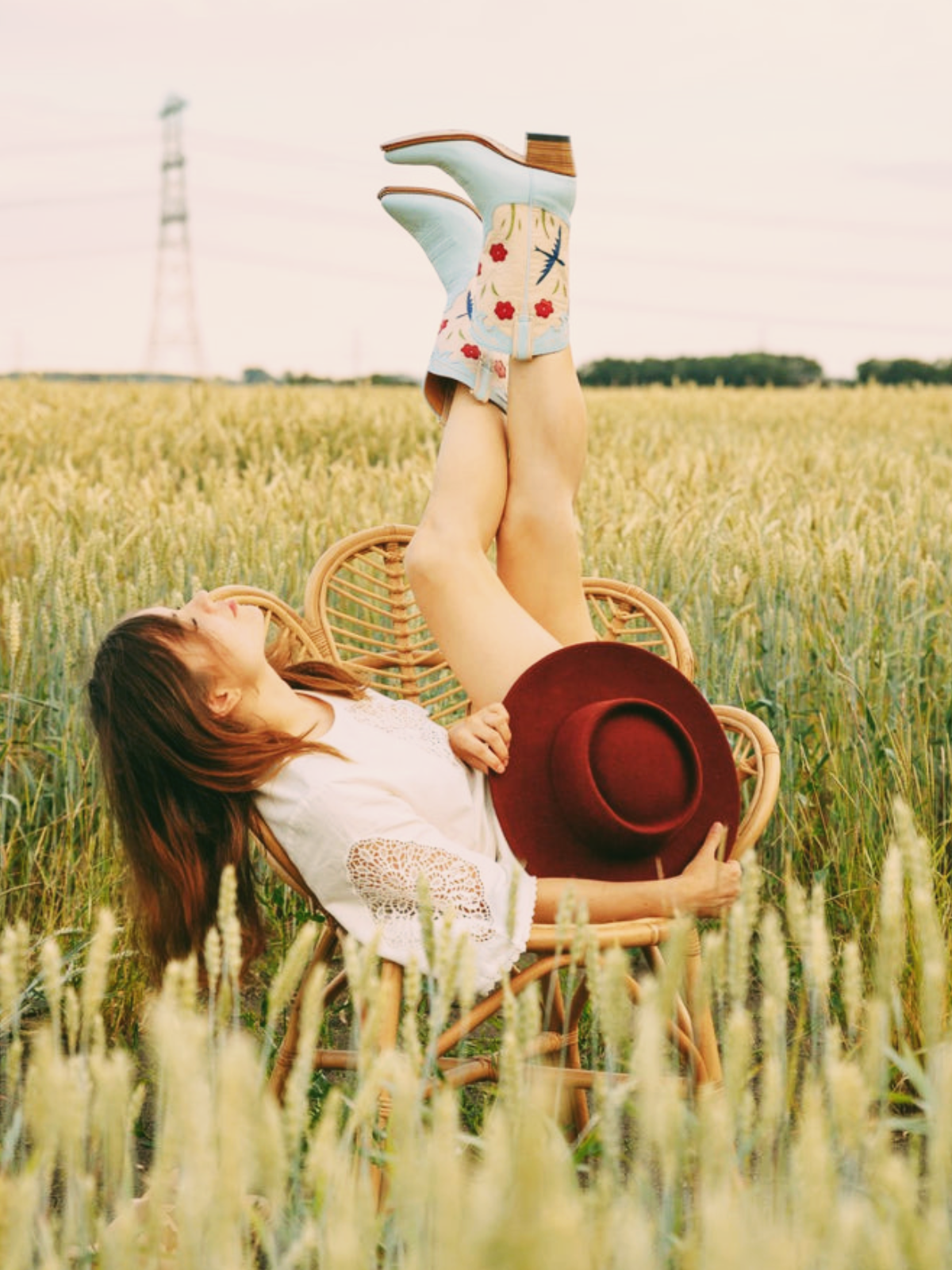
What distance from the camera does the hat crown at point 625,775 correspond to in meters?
1.70

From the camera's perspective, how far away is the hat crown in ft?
5.57

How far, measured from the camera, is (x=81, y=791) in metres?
2.31

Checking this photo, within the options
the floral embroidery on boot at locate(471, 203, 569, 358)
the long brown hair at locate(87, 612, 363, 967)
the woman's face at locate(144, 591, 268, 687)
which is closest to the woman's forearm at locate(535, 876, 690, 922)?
the long brown hair at locate(87, 612, 363, 967)

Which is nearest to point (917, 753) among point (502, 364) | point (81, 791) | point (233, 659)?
point (502, 364)

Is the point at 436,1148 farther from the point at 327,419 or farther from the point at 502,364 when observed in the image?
the point at 327,419

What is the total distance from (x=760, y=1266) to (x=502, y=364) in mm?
1650

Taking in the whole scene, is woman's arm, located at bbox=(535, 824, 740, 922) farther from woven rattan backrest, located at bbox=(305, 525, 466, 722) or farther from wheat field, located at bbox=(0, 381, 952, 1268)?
woven rattan backrest, located at bbox=(305, 525, 466, 722)

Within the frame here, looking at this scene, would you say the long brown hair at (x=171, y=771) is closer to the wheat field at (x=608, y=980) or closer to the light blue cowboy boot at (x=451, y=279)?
the wheat field at (x=608, y=980)

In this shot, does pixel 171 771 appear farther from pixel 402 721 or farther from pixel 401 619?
pixel 401 619

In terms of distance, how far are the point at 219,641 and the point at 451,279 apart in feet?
2.88

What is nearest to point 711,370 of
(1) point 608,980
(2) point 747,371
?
(2) point 747,371

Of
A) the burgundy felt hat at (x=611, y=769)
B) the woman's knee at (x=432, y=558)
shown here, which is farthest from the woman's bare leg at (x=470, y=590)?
the burgundy felt hat at (x=611, y=769)

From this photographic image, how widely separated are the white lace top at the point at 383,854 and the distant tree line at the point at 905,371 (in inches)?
860

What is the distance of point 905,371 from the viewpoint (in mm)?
23906
